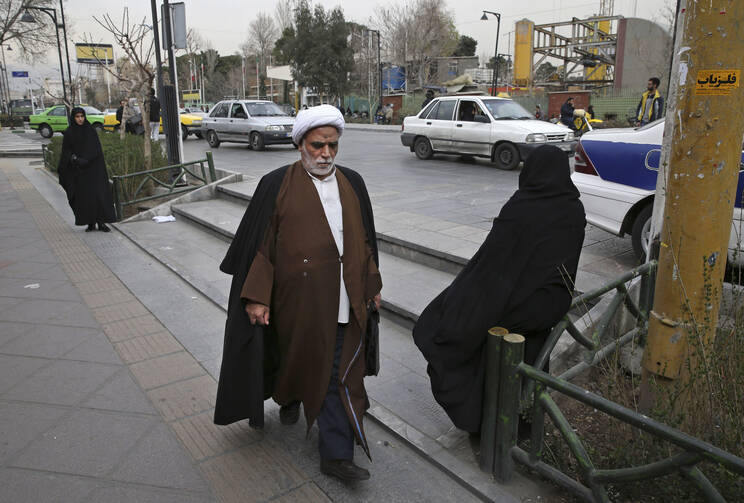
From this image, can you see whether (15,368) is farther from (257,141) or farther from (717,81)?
(257,141)

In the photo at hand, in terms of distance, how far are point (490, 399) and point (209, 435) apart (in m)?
1.70

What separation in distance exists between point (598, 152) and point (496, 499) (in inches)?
165

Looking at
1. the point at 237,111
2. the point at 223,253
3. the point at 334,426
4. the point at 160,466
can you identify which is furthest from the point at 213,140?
the point at 334,426

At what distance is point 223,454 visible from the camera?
10.5 ft

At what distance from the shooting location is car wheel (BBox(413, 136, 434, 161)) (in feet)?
48.0

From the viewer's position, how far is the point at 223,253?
763 centimetres

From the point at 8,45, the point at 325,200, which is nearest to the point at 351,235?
the point at 325,200

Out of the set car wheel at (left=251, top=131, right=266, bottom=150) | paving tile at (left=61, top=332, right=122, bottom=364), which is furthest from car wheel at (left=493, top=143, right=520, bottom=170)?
paving tile at (left=61, top=332, right=122, bottom=364)

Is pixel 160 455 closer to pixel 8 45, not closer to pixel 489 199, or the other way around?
pixel 489 199

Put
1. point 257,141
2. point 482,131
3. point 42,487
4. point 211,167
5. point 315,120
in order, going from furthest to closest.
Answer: point 257,141 → point 482,131 → point 211,167 → point 42,487 → point 315,120

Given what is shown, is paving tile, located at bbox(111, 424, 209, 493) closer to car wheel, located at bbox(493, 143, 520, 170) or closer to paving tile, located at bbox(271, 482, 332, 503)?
paving tile, located at bbox(271, 482, 332, 503)

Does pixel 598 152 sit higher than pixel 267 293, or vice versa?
pixel 598 152

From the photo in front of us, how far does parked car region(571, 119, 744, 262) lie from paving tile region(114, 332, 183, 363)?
165 inches

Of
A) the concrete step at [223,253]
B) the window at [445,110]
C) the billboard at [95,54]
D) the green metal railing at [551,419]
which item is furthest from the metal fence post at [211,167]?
the green metal railing at [551,419]
